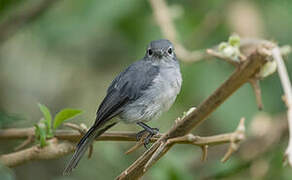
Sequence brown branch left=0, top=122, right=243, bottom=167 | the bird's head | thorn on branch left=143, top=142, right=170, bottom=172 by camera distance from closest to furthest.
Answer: thorn on branch left=143, top=142, right=170, bottom=172
brown branch left=0, top=122, right=243, bottom=167
the bird's head

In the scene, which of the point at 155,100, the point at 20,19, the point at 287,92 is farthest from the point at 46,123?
the point at 20,19

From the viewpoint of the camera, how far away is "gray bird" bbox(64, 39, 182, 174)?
3.24 metres

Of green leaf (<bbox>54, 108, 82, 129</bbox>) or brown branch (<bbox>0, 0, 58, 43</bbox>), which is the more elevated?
brown branch (<bbox>0, 0, 58, 43</bbox>)

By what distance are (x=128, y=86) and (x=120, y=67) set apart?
1337mm

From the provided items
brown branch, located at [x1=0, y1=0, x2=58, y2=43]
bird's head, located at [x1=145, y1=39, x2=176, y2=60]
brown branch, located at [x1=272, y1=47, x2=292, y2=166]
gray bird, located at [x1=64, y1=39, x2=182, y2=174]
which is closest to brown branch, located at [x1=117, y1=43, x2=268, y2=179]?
brown branch, located at [x1=272, y1=47, x2=292, y2=166]

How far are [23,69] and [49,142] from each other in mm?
2541

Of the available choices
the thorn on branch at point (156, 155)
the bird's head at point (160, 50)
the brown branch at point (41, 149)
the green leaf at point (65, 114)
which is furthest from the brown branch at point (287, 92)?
the bird's head at point (160, 50)

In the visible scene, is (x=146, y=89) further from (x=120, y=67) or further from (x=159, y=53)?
(x=120, y=67)

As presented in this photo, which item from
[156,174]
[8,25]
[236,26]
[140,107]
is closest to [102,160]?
[140,107]

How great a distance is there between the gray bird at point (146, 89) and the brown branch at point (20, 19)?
0.89m

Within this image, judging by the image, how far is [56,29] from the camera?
3.89 meters

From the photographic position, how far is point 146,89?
3406mm

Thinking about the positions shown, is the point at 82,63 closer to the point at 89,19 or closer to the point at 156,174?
the point at 89,19

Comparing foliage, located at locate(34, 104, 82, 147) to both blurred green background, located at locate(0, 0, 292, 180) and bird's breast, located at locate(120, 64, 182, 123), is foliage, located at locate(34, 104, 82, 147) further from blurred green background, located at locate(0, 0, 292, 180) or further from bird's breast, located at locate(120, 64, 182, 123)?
bird's breast, located at locate(120, 64, 182, 123)
